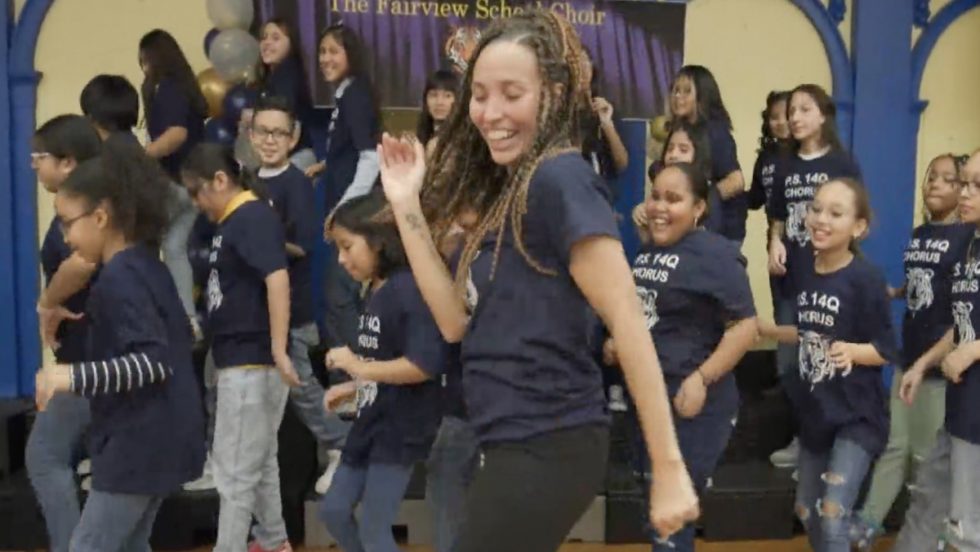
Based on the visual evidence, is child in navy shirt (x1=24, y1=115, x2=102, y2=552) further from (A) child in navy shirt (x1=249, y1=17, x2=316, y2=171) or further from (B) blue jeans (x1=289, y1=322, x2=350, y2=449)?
(A) child in navy shirt (x1=249, y1=17, x2=316, y2=171)

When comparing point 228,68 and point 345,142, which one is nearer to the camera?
point 345,142

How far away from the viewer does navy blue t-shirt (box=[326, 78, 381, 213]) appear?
432cm

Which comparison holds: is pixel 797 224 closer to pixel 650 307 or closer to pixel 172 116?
pixel 650 307

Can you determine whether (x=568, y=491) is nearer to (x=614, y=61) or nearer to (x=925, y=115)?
(x=614, y=61)

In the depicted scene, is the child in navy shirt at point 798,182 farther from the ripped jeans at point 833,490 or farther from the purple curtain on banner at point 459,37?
the purple curtain on banner at point 459,37

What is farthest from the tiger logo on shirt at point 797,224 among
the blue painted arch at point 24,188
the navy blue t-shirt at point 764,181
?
the blue painted arch at point 24,188

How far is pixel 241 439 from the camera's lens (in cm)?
335

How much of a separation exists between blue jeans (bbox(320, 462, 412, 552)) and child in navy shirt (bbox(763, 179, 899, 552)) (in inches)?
47.6

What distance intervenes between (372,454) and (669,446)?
144cm

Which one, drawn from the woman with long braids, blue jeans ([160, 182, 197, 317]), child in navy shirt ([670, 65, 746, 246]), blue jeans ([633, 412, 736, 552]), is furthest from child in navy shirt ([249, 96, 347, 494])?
the woman with long braids

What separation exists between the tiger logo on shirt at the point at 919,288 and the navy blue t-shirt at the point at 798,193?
0.38 meters

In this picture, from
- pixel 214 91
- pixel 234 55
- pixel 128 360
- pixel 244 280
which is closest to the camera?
pixel 128 360

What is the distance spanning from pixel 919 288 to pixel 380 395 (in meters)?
1.95

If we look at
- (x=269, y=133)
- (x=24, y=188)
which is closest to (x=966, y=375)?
(x=269, y=133)
